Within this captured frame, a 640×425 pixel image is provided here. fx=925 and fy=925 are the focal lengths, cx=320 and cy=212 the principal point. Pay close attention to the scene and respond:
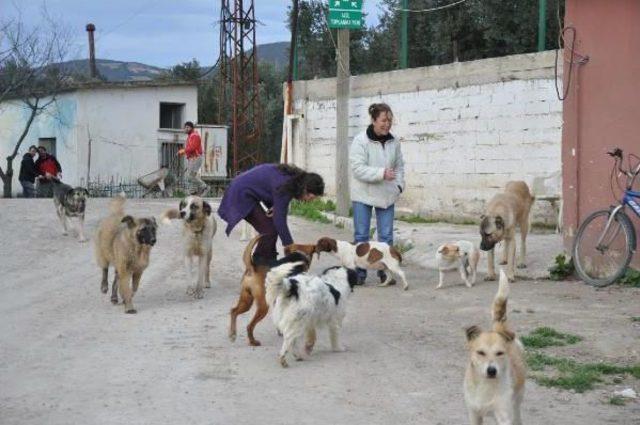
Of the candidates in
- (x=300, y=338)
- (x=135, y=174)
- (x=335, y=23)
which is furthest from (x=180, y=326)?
(x=135, y=174)

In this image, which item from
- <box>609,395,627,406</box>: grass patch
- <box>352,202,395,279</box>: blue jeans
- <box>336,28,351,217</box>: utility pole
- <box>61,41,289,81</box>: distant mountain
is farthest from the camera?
<box>61,41,289,81</box>: distant mountain

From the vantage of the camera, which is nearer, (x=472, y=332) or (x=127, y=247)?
(x=472, y=332)

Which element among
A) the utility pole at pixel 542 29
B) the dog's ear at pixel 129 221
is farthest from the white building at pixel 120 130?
the dog's ear at pixel 129 221

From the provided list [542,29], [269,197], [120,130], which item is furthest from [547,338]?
[120,130]

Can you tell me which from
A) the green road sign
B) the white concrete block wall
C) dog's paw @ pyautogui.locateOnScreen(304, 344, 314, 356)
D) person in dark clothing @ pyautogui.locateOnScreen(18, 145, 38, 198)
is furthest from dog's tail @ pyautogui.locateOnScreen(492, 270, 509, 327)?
person in dark clothing @ pyautogui.locateOnScreen(18, 145, 38, 198)

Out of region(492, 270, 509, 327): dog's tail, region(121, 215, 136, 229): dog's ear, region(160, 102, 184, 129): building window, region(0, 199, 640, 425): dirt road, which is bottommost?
region(0, 199, 640, 425): dirt road

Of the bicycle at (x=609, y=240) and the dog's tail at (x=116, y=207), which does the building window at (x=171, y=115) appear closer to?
the dog's tail at (x=116, y=207)

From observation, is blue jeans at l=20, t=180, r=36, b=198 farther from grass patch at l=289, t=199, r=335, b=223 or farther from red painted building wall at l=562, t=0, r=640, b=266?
red painted building wall at l=562, t=0, r=640, b=266

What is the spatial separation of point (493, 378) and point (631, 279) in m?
6.32

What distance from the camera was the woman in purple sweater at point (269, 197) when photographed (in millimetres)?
A: 8648

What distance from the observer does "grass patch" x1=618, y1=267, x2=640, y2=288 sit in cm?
1076

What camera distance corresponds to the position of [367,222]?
→ 38.0 ft

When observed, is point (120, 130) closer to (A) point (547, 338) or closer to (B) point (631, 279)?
(B) point (631, 279)

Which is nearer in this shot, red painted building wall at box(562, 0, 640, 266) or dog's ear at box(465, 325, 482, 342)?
dog's ear at box(465, 325, 482, 342)
